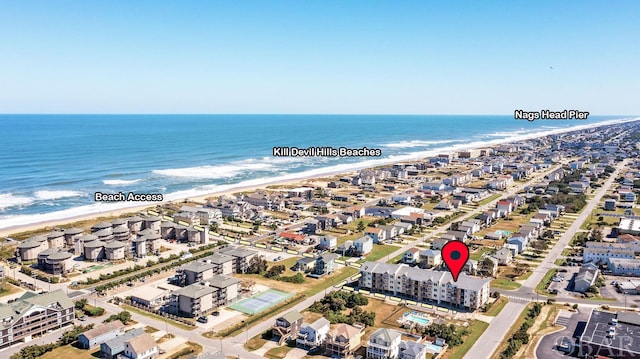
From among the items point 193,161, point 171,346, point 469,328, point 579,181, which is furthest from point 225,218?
point 579,181

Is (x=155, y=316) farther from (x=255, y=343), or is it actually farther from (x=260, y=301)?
(x=255, y=343)

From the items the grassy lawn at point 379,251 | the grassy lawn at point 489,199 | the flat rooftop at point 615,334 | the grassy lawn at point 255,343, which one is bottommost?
the grassy lawn at point 255,343

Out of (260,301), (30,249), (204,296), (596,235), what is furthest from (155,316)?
(596,235)

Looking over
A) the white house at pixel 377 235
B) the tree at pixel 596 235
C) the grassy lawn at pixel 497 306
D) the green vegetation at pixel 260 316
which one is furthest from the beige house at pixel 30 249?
the tree at pixel 596 235

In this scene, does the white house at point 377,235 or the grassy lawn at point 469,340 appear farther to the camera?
the white house at point 377,235

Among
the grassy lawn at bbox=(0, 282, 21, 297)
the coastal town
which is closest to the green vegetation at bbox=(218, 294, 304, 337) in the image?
the coastal town

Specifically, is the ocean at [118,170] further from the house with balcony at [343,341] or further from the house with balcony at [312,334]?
the house with balcony at [343,341]

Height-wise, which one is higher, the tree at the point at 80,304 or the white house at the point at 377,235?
the white house at the point at 377,235
